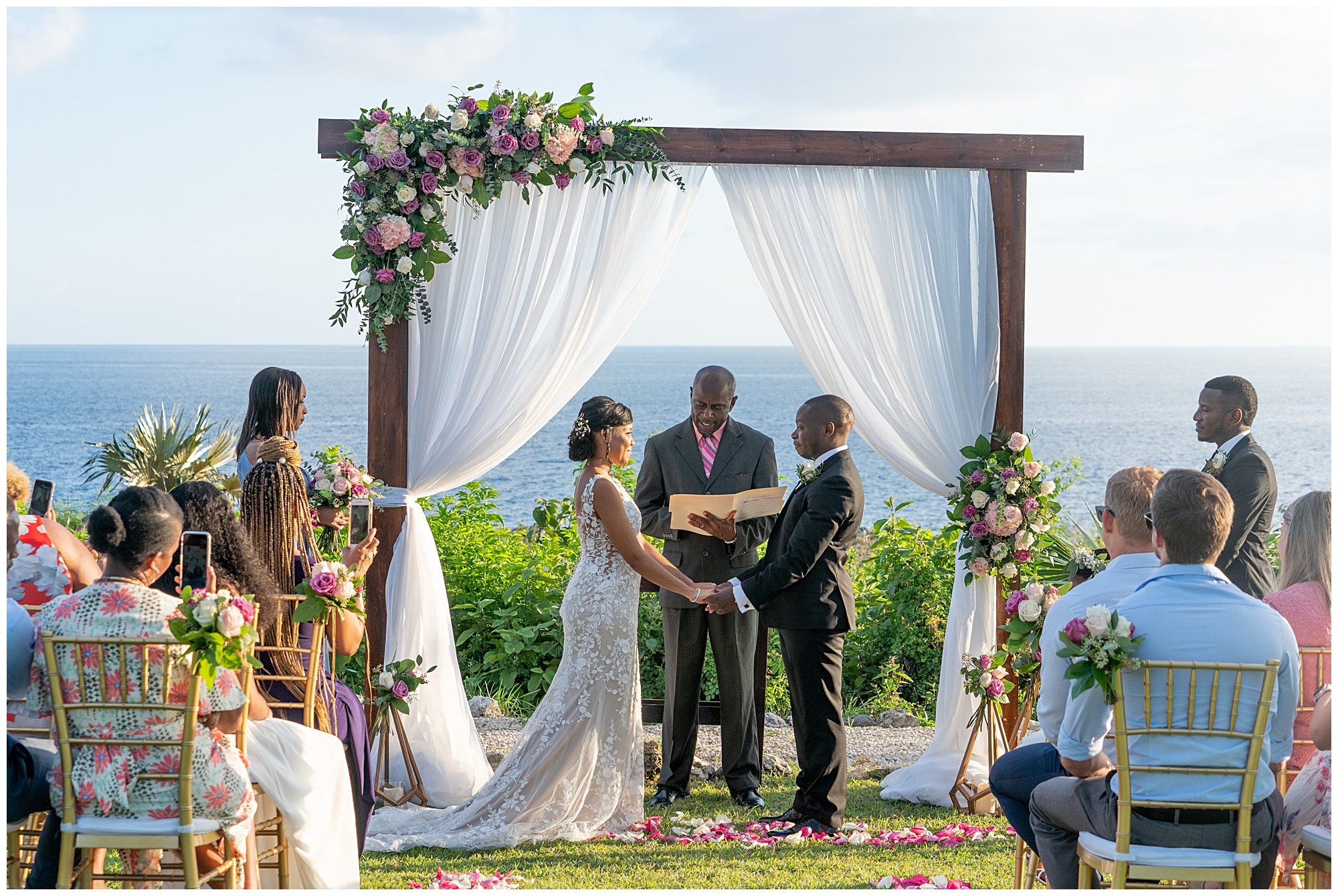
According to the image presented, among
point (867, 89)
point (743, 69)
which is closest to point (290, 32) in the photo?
point (743, 69)

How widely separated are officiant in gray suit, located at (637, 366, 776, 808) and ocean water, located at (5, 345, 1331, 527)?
22.7m

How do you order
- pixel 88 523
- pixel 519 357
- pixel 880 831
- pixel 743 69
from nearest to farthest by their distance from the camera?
pixel 88 523 → pixel 880 831 → pixel 519 357 → pixel 743 69

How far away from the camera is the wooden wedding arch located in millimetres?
5328

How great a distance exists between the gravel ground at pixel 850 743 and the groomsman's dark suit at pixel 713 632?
1.28 feet

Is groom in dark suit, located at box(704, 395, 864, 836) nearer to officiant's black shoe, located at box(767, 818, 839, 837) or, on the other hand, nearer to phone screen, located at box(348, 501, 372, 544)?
officiant's black shoe, located at box(767, 818, 839, 837)

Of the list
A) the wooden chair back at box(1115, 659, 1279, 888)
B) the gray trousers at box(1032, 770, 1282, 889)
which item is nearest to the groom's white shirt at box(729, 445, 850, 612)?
the gray trousers at box(1032, 770, 1282, 889)

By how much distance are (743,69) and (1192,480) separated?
40.2 feet

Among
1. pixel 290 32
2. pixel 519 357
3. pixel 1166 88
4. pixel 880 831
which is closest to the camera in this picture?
pixel 880 831

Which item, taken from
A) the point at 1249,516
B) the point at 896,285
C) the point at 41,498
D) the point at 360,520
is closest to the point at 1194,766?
the point at 1249,516

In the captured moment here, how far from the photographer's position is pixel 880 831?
471 cm

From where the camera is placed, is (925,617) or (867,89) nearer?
(925,617)

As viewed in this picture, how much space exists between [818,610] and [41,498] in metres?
2.86

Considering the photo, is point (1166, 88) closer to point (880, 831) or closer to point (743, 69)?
point (743, 69)

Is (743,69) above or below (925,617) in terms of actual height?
above
